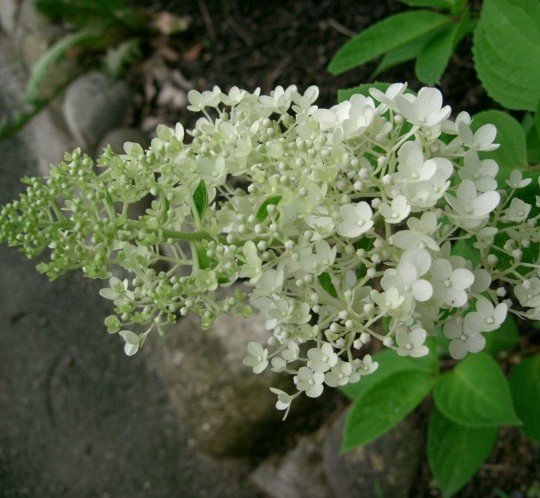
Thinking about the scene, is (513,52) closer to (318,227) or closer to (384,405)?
(318,227)

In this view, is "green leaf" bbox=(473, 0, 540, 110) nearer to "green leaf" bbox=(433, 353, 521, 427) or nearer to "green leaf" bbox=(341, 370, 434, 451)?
"green leaf" bbox=(433, 353, 521, 427)

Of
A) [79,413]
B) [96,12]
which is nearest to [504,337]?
[79,413]

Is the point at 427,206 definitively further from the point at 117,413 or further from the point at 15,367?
the point at 15,367

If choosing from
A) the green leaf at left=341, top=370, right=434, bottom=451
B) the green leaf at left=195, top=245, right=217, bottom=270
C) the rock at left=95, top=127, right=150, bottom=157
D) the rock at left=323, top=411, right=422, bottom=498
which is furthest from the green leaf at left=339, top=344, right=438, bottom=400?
the rock at left=95, top=127, right=150, bottom=157

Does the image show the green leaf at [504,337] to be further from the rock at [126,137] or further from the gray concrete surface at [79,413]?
the rock at [126,137]

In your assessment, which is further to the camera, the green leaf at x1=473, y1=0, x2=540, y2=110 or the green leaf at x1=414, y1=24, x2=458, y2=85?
the green leaf at x1=414, y1=24, x2=458, y2=85

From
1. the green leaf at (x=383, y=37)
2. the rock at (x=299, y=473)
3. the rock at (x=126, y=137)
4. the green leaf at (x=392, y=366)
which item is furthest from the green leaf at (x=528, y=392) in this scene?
the rock at (x=126, y=137)
